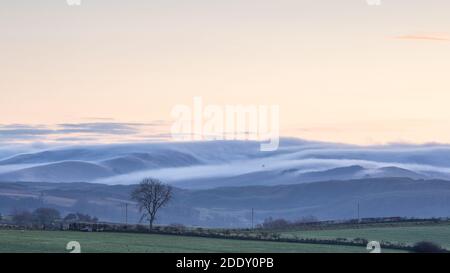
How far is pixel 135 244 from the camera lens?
331ft

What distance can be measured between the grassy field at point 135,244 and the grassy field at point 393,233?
20723 millimetres

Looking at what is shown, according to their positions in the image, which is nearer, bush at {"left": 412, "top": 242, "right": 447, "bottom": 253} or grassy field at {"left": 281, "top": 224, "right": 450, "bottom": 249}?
bush at {"left": 412, "top": 242, "right": 447, "bottom": 253}

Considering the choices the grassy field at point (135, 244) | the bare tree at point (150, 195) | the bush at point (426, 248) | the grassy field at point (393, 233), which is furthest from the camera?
the bare tree at point (150, 195)

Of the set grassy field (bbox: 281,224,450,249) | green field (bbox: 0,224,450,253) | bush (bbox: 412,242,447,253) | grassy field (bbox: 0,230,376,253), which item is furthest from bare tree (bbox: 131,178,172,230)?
bush (bbox: 412,242,447,253)

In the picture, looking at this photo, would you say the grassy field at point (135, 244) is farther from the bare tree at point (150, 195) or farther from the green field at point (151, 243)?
the bare tree at point (150, 195)

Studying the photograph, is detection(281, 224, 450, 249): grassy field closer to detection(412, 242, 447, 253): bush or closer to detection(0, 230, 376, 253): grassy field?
detection(412, 242, 447, 253): bush

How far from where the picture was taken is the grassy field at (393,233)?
433 feet

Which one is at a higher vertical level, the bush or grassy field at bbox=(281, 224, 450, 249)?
grassy field at bbox=(281, 224, 450, 249)

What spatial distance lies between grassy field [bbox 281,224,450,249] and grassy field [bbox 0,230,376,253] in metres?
20.7

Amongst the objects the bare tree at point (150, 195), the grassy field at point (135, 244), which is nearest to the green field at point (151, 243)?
the grassy field at point (135, 244)

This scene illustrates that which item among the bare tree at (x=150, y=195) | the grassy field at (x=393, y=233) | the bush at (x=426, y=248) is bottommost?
the bush at (x=426, y=248)

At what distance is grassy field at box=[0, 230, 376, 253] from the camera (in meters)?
91.2

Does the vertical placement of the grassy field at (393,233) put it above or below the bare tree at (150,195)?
below
